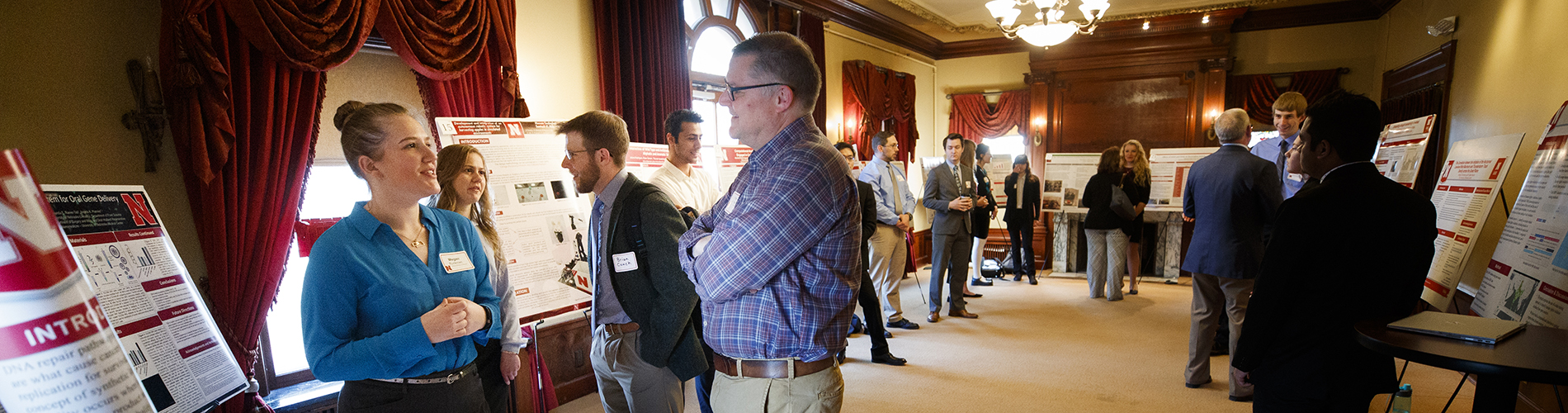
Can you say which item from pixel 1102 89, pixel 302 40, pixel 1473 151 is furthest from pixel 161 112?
pixel 1102 89

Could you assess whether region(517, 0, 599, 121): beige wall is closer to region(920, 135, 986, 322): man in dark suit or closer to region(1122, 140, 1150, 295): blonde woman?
region(920, 135, 986, 322): man in dark suit

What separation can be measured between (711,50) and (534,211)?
2964 mm

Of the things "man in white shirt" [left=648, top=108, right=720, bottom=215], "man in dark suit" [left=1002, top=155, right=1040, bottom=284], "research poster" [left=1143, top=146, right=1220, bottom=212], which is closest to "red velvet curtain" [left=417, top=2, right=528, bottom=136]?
"man in white shirt" [left=648, top=108, right=720, bottom=215]

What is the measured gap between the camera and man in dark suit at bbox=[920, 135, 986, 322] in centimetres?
512

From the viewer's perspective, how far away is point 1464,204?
11.3ft

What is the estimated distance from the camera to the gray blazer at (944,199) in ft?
16.8

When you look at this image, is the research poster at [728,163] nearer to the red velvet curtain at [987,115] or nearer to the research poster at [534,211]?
the research poster at [534,211]

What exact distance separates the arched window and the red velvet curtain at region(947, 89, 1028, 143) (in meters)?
4.31

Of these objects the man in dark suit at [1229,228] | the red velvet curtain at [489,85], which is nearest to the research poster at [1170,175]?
the man in dark suit at [1229,228]

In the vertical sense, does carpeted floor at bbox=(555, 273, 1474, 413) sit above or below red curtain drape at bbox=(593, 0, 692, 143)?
below

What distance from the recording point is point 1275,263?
187cm

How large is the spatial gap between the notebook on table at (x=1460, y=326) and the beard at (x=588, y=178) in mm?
2092

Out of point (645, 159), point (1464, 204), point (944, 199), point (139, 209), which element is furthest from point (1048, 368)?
point (139, 209)

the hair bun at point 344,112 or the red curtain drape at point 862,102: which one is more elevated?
the red curtain drape at point 862,102
